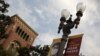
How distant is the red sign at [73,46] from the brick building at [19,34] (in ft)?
153

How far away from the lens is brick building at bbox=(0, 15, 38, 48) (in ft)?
192

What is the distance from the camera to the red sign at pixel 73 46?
11.7 m

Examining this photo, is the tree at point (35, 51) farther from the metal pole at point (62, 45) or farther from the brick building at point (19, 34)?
the metal pole at point (62, 45)

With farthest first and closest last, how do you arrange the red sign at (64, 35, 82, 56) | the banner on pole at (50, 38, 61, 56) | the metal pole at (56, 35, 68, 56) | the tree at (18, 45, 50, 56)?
1. the tree at (18, 45, 50, 56)
2. the banner on pole at (50, 38, 61, 56)
3. the metal pole at (56, 35, 68, 56)
4. the red sign at (64, 35, 82, 56)

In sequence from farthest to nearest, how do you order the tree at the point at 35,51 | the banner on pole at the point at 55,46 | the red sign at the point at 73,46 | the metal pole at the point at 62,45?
the tree at the point at 35,51 < the banner on pole at the point at 55,46 < the metal pole at the point at 62,45 < the red sign at the point at 73,46

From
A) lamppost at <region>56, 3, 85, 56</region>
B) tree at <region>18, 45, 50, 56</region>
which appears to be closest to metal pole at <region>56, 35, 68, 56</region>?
lamppost at <region>56, 3, 85, 56</region>

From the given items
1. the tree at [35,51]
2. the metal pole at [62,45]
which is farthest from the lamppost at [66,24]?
the tree at [35,51]

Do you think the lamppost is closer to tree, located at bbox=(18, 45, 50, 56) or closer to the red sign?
the red sign

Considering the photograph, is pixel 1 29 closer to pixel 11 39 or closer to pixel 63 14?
pixel 11 39

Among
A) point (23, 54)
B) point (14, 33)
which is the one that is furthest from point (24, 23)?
point (23, 54)

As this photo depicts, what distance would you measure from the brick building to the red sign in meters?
Answer: 46.5

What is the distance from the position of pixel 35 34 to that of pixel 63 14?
50.1m

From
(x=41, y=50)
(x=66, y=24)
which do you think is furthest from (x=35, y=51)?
(x=66, y=24)

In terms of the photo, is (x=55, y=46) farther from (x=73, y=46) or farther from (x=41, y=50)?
(x=41, y=50)
